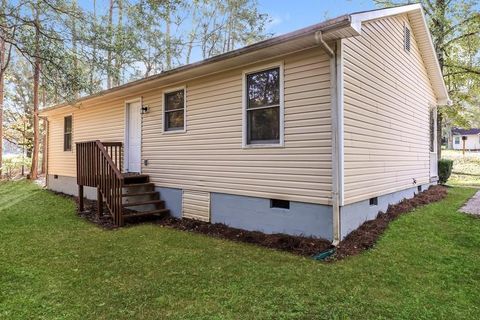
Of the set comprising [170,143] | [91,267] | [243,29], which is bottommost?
→ [91,267]

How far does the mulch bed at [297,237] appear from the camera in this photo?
4801mm

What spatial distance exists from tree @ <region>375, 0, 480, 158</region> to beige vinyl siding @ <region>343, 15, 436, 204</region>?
6673 mm

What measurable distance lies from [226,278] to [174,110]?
15.7 feet

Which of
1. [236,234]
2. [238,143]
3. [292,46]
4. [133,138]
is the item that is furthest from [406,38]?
[133,138]

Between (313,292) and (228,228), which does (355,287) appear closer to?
(313,292)

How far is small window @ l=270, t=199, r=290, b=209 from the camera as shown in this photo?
217 inches

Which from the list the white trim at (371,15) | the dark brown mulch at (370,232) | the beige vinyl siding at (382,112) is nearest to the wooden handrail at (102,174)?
the dark brown mulch at (370,232)

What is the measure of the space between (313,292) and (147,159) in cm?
598

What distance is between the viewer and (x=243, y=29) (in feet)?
67.9

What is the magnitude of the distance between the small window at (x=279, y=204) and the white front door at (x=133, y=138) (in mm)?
4347

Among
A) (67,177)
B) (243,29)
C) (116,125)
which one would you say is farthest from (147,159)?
(243,29)

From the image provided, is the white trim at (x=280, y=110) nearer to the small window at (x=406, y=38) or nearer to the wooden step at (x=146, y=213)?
the wooden step at (x=146, y=213)

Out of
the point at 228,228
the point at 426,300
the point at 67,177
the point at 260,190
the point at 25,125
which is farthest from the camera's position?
the point at 25,125

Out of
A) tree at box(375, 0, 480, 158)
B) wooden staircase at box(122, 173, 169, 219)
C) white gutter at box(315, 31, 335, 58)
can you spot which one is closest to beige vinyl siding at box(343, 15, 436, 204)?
white gutter at box(315, 31, 335, 58)
